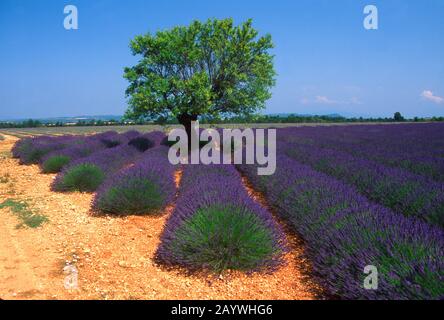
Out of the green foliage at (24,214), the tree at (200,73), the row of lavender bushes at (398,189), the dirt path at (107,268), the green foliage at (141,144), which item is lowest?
the dirt path at (107,268)

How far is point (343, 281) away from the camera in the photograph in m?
2.64

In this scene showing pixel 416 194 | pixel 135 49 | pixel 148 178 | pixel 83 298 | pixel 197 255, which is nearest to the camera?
pixel 83 298

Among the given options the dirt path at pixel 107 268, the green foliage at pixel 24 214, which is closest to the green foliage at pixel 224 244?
the dirt path at pixel 107 268

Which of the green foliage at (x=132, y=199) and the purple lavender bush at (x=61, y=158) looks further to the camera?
the purple lavender bush at (x=61, y=158)

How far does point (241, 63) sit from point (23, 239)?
9532 mm

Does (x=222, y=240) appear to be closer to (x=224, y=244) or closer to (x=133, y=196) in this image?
(x=224, y=244)

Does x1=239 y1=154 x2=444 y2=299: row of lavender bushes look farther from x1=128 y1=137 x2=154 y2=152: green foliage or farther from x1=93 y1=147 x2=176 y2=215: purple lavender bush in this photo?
x1=128 y1=137 x2=154 y2=152: green foliage

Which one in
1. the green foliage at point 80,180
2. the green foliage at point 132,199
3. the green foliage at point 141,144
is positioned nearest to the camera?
the green foliage at point 132,199

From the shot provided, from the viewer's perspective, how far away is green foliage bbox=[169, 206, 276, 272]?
3.20 metres

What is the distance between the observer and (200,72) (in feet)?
39.7

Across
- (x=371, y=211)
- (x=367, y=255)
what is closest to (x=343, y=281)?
(x=367, y=255)

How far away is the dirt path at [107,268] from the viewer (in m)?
2.88

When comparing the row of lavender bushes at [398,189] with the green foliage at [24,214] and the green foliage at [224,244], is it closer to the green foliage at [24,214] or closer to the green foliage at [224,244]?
the green foliage at [224,244]
